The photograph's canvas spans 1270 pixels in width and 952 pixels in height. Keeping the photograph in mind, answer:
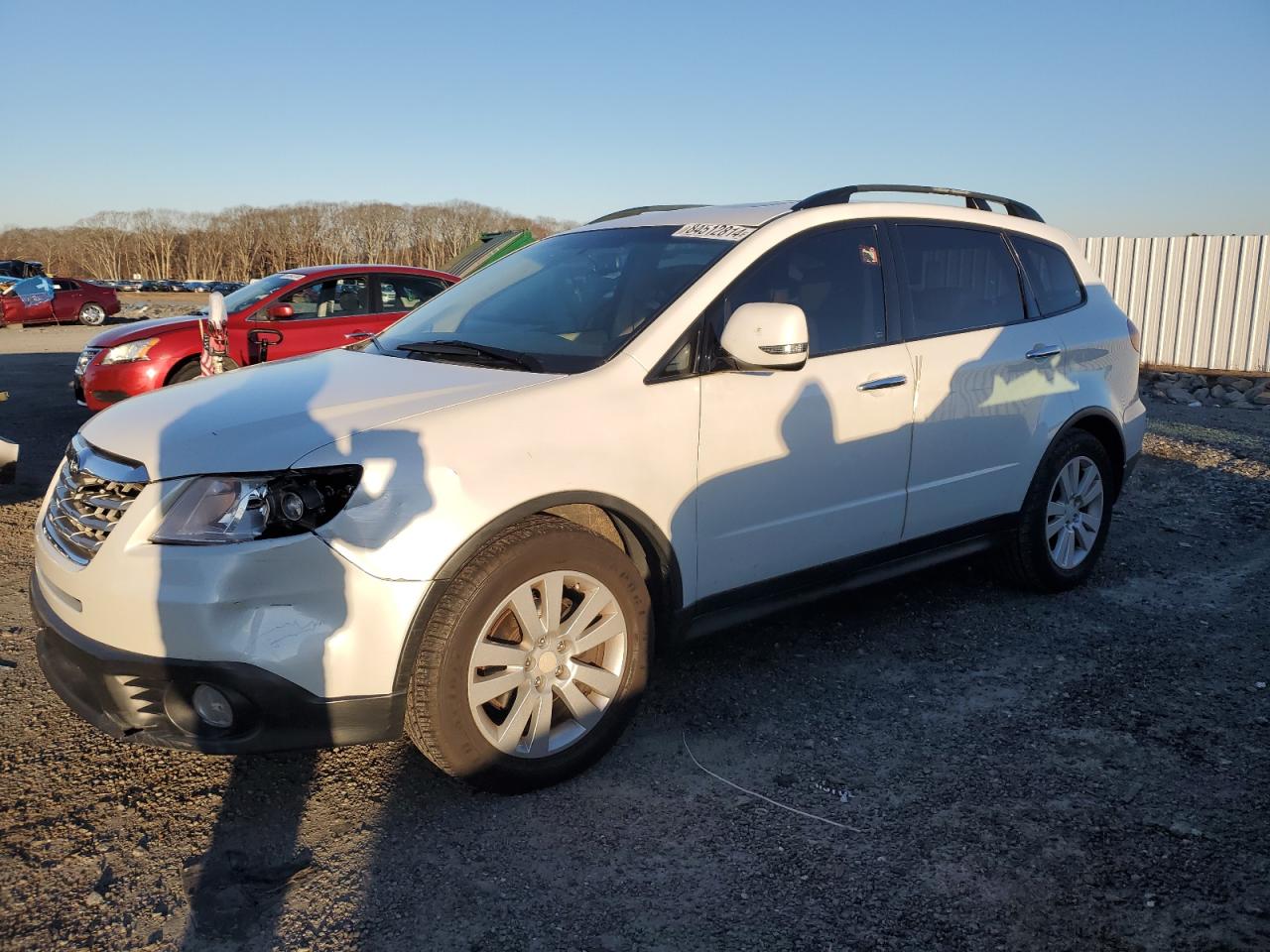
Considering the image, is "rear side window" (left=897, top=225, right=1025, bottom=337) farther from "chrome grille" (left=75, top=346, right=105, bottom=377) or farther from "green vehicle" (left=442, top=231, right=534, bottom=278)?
"green vehicle" (left=442, top=231, right=534, bottom=278)

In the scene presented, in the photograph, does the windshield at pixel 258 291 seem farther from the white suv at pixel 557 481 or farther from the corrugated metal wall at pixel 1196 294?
the corrugated metal wall at pixel 1196 294

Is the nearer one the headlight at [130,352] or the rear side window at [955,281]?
the rear side window at [955,281]

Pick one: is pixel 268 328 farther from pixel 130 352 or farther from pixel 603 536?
pixel 603 536

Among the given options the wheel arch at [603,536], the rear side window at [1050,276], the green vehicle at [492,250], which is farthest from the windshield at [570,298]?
the green vehicle at [492,250]

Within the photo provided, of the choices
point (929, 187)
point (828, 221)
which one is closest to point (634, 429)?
point (828, 221)

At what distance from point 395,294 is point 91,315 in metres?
19.8

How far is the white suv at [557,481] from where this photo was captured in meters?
2.69

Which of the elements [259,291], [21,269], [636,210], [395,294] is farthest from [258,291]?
[21,269]

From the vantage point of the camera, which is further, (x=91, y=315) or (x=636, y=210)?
(x=91, y=315)

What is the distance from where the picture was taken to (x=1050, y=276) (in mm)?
4914

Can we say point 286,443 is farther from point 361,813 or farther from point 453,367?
point 361,813

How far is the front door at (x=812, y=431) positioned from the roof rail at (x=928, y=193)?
6.0 inches

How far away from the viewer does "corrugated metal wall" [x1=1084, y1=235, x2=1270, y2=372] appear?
13.2 m

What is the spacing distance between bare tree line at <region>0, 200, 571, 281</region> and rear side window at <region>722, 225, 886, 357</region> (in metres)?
46.5
